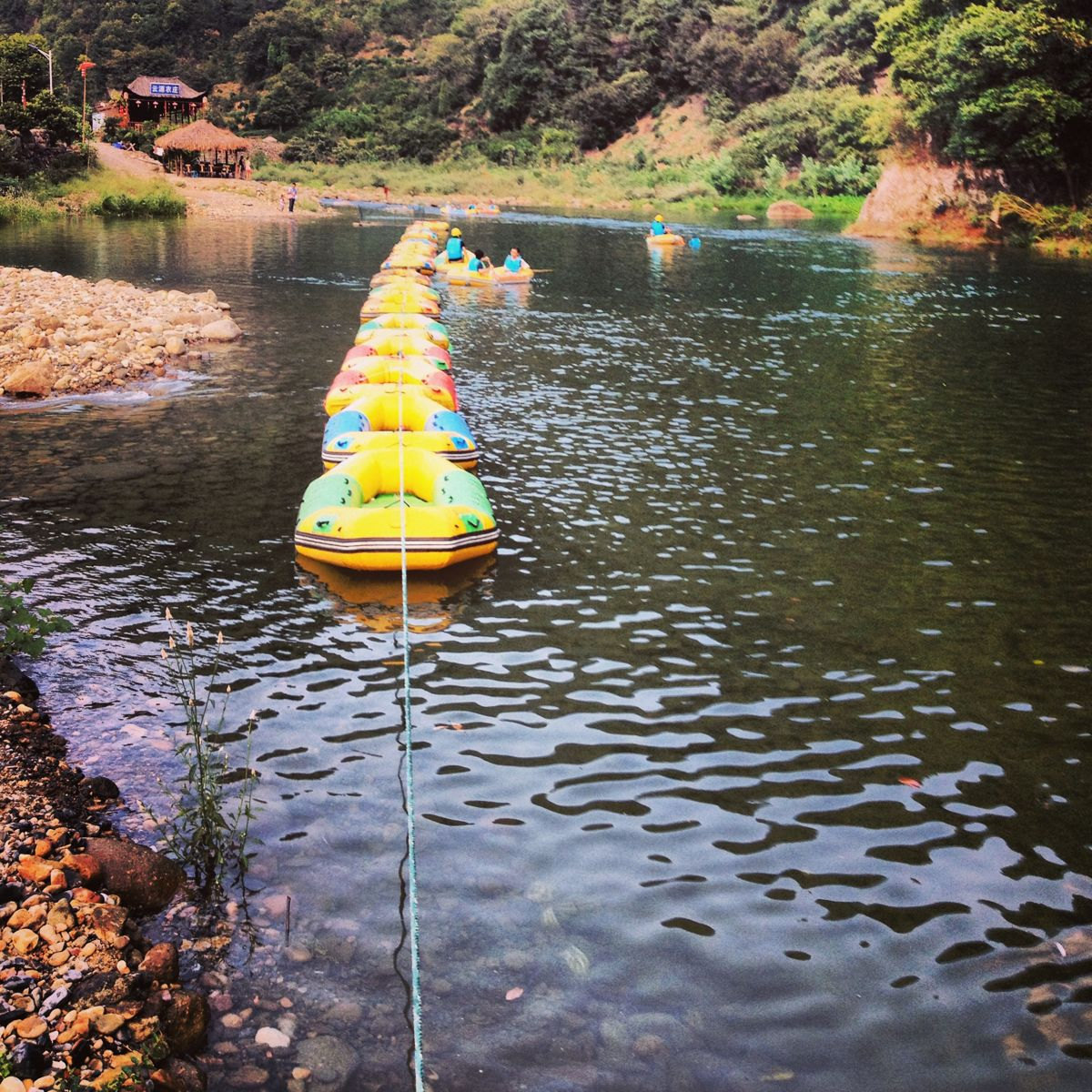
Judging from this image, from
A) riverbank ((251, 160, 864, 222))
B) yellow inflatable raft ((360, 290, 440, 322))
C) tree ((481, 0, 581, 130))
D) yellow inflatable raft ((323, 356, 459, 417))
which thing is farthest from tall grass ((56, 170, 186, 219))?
tree ((481, 0, 581, 130))

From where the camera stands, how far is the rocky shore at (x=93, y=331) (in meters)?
15.2

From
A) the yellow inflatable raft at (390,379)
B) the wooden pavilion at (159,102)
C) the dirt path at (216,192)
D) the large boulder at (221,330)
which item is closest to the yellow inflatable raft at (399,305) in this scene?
the large boulder at (221,330)

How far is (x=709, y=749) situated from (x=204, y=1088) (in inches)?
136

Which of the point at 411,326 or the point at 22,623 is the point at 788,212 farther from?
the point at 22,623

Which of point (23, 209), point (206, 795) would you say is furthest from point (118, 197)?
point (206, 795)

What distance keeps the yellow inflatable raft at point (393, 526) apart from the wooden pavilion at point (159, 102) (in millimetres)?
69060

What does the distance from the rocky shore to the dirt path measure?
28.4m

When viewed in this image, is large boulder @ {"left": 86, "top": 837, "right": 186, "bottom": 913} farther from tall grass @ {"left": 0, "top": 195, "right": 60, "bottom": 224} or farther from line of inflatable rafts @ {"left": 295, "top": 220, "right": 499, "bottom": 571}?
tall grass @ {"left": 0, "top": 195, "right": 60, "bottom": 224}

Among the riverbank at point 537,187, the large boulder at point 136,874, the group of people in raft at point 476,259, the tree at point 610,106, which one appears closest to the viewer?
the large boulder at point 136,874

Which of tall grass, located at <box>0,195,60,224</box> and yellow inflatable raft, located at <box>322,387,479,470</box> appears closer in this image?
yellow inflatable raft, located at <box>322,387,479,470</box>

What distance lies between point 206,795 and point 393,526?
144 inches

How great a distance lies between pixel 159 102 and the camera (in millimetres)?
72875

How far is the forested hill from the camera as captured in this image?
120 feet

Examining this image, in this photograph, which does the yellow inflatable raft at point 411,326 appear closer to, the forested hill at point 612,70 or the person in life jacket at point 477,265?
the person in life jacket at point 477,265
